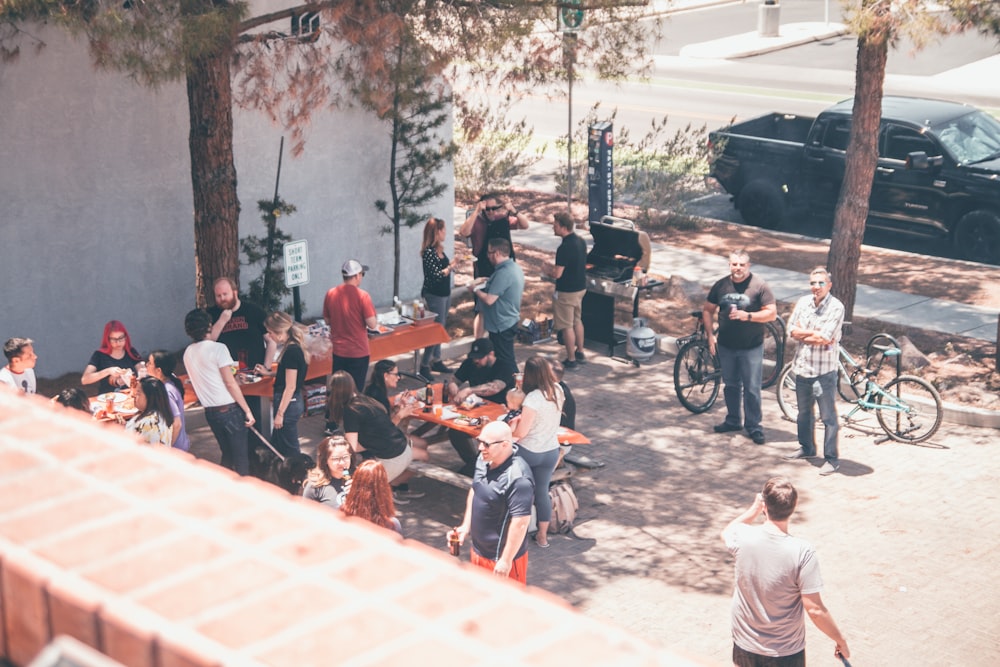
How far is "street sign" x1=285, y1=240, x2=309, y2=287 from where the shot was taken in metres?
12.8

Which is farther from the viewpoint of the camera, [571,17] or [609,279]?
[609,279]

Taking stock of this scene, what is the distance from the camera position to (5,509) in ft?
6.46

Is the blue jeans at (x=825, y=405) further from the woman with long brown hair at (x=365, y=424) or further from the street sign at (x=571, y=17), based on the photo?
the street sign at (x=571, y=17)

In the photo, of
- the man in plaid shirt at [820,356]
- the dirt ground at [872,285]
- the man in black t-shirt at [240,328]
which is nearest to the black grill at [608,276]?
the dirt ground at [872,285]

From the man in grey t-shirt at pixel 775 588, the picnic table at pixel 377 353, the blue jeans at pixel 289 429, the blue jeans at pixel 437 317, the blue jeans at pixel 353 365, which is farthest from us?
the blue jeans at pixel 437 317

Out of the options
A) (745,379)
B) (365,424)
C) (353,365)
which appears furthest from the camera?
(745,379)

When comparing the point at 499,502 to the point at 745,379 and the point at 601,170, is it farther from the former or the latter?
the point at 601,170

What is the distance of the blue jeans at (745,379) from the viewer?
39.1 ft

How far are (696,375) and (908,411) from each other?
2159mm

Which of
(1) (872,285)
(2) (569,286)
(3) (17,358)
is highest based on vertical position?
(3) (17,358)

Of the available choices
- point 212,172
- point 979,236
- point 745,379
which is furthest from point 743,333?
point 979,236

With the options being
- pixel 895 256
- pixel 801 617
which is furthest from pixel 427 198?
pixel 801 617

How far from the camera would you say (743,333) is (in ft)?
39.0

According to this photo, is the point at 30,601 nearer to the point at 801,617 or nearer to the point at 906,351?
the point at 801,617
